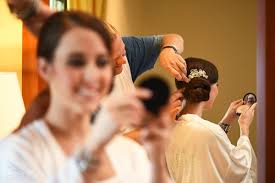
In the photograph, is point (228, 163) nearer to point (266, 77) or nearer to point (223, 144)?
point (223, 144)

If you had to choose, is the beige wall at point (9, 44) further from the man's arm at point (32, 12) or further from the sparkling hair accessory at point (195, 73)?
the sparkling hair accessory at point (195, 73)

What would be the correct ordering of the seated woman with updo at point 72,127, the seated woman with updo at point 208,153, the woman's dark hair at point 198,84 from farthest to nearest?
1. the seated woman with updo at point 208,153
2. the woman's dark hair at point 198,84
3. the seated woman with updo at point 72,127

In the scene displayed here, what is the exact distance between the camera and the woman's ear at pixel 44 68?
1.94 ft

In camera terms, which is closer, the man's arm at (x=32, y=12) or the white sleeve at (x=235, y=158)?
the man's arm at (x=32, y=12)

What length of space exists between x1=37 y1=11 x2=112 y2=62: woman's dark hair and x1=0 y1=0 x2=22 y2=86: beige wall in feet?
0.98

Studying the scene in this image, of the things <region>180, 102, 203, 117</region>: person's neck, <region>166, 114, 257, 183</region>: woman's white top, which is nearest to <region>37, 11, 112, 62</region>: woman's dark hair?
<region>180, 102, 203, 117</region>: person's neck

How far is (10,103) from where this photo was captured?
3.11ft

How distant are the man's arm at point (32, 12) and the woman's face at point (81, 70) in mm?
96

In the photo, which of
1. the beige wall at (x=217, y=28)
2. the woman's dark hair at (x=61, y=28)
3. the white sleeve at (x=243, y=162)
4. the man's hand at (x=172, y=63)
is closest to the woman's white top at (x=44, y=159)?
the woman's dark hair at (x=61, y=28)

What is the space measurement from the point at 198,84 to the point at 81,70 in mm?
405

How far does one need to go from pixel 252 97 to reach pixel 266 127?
0.97 ft

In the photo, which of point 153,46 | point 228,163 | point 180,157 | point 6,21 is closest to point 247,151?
point 228,163

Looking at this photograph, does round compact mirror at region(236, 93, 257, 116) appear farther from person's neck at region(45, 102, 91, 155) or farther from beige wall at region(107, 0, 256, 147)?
person's neck at region(45, 102, 91, 155)

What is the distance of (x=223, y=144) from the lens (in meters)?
1.11
